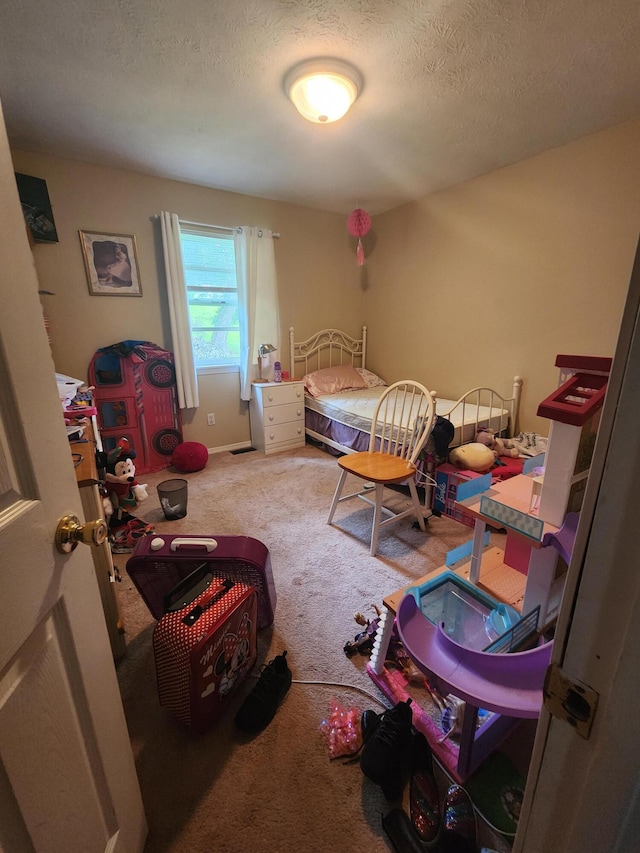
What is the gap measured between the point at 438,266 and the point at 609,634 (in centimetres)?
381

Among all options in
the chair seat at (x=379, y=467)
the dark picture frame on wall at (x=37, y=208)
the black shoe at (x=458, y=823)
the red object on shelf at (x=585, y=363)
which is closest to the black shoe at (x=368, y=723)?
the black shoe at (x=458, y=823)

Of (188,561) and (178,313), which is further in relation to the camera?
(178,313)

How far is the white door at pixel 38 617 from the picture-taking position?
50 cm

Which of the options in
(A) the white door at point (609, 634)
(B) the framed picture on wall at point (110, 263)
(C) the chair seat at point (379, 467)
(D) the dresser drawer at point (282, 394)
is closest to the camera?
(A) the white door at point (609, 634)

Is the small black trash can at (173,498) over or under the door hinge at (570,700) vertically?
under

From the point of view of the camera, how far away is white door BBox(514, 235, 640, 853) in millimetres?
339

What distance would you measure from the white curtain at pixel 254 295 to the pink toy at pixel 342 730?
9.94 ft

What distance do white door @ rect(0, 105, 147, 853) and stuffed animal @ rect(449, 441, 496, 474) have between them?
7.54ft

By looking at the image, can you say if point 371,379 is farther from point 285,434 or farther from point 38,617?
point 38,617

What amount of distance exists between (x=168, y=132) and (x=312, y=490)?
2.70 m

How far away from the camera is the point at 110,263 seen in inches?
118

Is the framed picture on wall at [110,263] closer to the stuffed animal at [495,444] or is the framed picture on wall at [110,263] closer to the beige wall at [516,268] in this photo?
the beige wall at [516,268]

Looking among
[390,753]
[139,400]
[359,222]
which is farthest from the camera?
[359,222]

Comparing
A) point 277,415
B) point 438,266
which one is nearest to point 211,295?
point 277,415
